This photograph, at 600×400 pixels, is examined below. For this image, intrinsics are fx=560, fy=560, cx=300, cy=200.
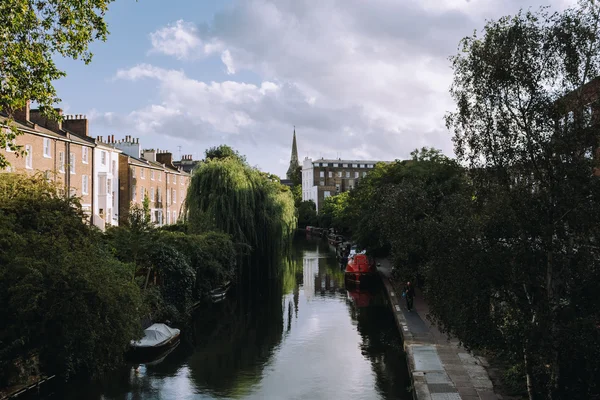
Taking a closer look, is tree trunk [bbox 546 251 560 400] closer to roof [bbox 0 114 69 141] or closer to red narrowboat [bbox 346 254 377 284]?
roof [bbox 0 114 69 141]

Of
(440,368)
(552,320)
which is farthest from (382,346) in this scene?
(552,320)

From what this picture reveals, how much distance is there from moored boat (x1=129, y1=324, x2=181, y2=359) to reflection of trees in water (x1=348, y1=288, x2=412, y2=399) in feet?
26.0

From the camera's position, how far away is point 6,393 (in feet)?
51.3

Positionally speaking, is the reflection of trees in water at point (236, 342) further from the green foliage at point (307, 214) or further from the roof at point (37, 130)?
the green foliage at point (307, 214)

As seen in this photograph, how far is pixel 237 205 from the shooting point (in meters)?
38.1

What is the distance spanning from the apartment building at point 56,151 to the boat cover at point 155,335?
455 inches

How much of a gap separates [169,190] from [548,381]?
51.1 meters

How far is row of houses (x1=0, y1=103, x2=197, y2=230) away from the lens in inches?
1314

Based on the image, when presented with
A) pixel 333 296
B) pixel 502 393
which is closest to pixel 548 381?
pixel 502 393

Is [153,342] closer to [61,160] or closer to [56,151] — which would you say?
[56,151]

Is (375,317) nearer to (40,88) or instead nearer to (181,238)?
(181,238)

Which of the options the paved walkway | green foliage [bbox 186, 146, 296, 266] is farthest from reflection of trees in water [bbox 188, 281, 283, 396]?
the paved walkway

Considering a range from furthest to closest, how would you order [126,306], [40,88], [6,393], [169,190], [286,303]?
[169,190]
[286,303]
[6,393]
[126,306]
[40,88]

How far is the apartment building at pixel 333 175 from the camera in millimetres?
126938
